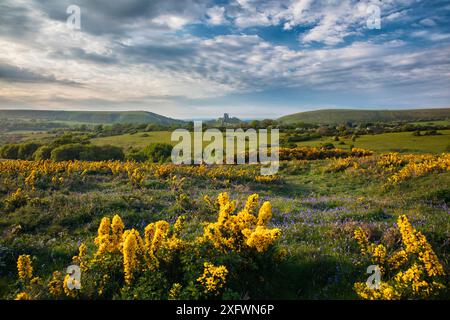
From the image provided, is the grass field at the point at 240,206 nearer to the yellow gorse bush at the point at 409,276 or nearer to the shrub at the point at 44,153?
the yellow gorse bush at the point at 409,276

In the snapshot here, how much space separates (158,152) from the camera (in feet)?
128

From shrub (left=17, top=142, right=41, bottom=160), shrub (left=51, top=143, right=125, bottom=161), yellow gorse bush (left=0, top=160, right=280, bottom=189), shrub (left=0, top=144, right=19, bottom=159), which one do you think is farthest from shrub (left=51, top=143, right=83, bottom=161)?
yellow gorse bush (left=0, top=160, right=280, bottom=189)

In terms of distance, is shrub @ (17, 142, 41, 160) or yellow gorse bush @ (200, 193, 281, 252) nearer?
yellow gorse bush @ (200, 193, 281, 252)

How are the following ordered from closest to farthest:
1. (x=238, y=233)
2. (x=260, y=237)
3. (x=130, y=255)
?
(x=130, y=255)
(x=260, y=237)
(x=238, y=233)

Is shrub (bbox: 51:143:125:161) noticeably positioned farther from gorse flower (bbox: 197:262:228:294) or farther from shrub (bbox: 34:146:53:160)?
gorse flower (bbox: 197:262:228:294)

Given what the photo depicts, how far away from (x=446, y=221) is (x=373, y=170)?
13.6 meters

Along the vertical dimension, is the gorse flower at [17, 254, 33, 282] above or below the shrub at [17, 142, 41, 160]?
below

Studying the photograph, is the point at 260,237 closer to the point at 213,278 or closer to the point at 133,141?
the point at 213,278

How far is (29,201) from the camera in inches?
445

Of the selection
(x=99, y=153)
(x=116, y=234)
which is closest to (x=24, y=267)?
(x=116, y=234)

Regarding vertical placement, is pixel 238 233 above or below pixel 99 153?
below

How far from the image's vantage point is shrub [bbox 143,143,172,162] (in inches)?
1492
